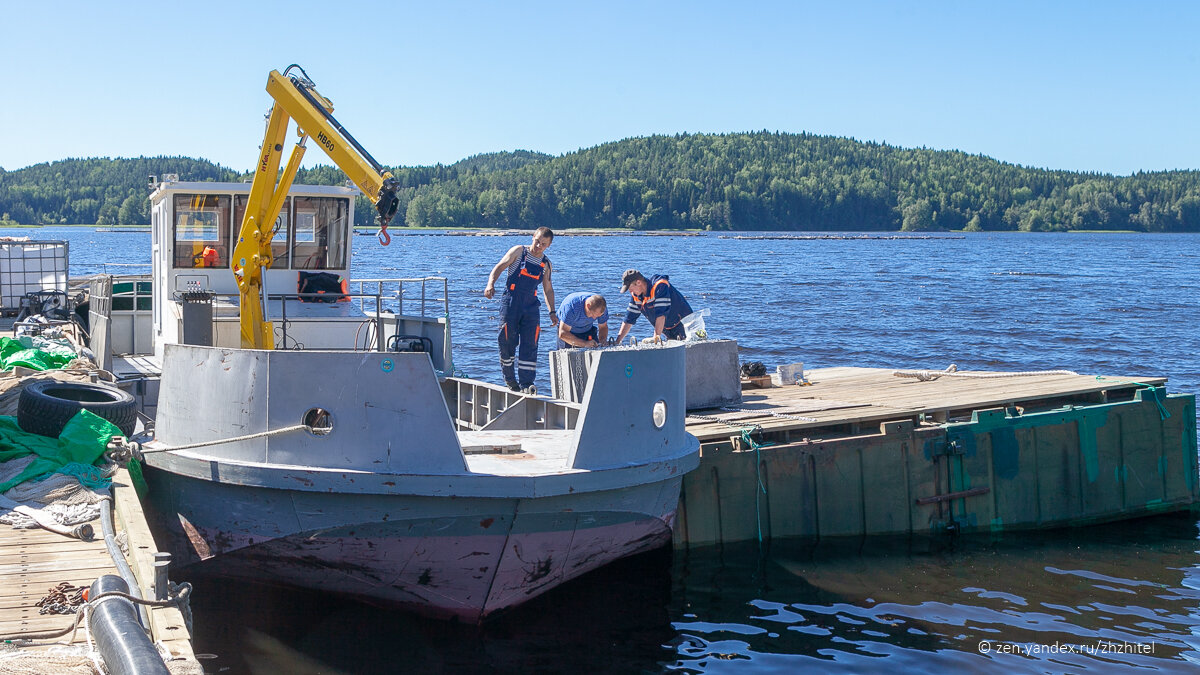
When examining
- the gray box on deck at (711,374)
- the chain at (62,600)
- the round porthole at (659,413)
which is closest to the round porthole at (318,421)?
the chain at (62,600)

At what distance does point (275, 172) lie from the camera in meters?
10.1

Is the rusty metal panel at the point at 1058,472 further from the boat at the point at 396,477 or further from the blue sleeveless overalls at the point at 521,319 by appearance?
the blue sleeveless overalls at the point at 521,319

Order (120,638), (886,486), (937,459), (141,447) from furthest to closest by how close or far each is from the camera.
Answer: (937,459), (886,486), (141,447), (120,638)

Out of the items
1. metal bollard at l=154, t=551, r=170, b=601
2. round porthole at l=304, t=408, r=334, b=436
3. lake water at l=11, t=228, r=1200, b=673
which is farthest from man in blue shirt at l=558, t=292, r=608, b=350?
metal bollard at l=154, t=551, r=170, b=601

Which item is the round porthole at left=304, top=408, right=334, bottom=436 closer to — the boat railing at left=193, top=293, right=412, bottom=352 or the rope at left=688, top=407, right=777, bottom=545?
the boat railing at left=193, top=293, right=412, bottom=352

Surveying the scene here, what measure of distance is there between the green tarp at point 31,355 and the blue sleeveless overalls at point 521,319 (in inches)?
191

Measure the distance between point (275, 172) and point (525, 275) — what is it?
2.58 m

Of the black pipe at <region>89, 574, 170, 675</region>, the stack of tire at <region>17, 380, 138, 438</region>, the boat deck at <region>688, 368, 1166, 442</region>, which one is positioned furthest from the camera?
the boat deck at <region>688, 368, 1166, 442</region>

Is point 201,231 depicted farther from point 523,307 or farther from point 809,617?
point 809,617

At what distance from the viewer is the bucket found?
36.8ft

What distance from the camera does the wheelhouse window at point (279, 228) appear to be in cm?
1145

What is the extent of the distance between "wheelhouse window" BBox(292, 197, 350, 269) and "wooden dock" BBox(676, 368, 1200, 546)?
176 inches

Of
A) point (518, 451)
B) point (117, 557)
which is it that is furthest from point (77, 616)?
point (518, 451)

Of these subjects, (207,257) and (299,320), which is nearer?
(299,320)
